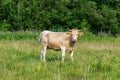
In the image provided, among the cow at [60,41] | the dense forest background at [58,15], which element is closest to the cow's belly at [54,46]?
the cow at [60,41]

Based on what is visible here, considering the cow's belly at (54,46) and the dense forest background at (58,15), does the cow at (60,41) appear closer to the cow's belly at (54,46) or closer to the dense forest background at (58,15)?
the cow's belly at (54,46)

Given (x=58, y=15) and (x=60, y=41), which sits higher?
(x=60, y=41)

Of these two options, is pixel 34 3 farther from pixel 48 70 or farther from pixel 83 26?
pixel 48 70

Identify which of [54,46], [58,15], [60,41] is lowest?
[58,15]

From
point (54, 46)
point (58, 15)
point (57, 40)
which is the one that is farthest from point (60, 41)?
point (58, 15)

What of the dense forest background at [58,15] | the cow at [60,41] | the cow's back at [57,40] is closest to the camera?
the cow at [60,41]

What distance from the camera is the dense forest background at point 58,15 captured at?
35.8 meters

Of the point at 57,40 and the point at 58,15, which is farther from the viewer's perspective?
the point at 58,15

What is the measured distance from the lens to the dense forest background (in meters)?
35.8

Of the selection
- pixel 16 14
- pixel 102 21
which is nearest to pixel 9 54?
pixel 16 14

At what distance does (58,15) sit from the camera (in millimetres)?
37312

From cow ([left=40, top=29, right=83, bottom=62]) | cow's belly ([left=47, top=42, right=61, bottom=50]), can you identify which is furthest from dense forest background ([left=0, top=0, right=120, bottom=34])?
cow's belly ([left=47, top=42, right=61, bottom=50])

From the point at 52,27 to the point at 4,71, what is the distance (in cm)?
2838

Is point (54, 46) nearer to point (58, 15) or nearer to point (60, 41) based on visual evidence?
point (60, 41)
